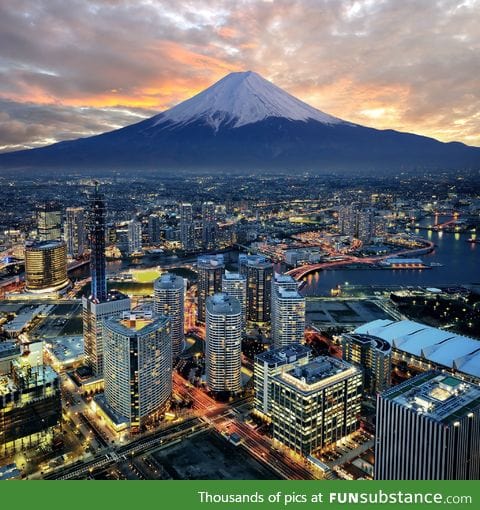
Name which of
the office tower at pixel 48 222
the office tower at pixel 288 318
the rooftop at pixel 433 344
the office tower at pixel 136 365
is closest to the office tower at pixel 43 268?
the office tower at pixel 48 222

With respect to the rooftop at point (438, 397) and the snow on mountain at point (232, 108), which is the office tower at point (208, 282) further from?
the snow on mountain at point (232, 108)

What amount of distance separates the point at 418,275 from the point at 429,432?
24.5 metres

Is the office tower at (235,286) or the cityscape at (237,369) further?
the office tower at (235,286)

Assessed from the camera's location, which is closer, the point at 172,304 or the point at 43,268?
the point at 172,304

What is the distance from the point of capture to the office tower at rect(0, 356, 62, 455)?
11.4 meters

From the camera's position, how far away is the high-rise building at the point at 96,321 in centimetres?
1535

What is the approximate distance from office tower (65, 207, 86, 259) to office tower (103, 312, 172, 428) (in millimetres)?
23081

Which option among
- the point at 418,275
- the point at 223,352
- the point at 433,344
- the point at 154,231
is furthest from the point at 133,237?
the point at 433,344

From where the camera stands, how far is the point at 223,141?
3620 inches

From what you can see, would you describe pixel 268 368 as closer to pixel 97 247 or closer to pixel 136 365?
pixel 136 365

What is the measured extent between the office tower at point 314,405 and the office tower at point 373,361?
80.1 inches
